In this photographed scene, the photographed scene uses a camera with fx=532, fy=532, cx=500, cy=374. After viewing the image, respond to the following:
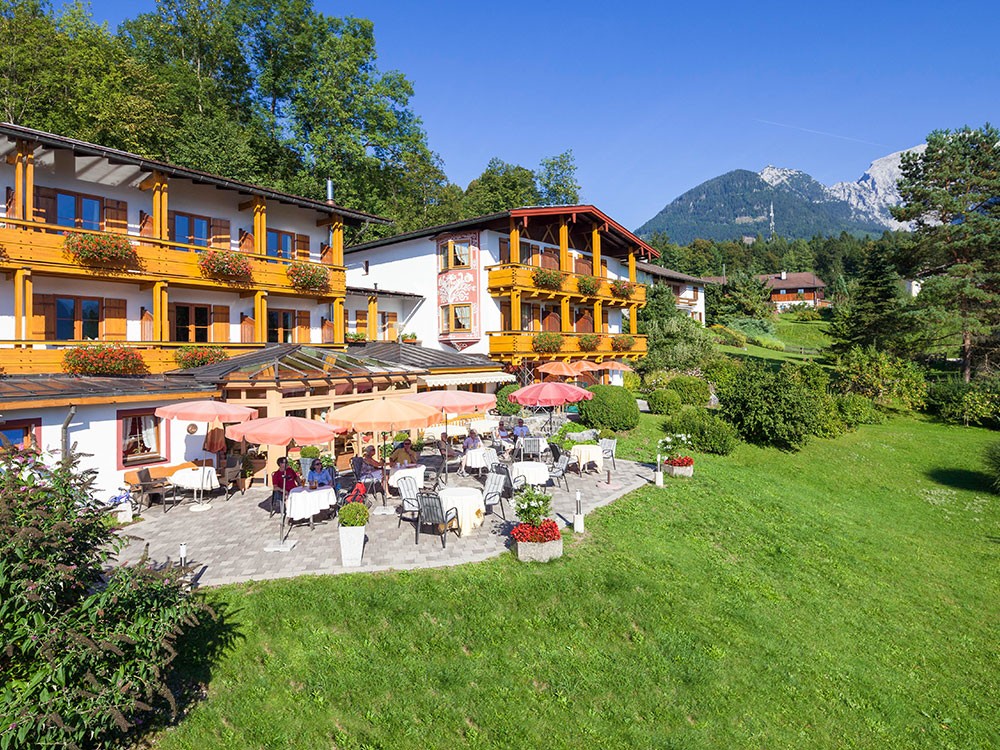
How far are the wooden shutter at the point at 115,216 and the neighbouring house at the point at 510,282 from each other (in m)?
12.0

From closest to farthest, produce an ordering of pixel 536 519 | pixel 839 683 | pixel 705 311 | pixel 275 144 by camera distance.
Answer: pixel 839 683 < pixel 536 519 < pixel 275 144 < pixel 705 311

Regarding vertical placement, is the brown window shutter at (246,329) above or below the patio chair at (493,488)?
above

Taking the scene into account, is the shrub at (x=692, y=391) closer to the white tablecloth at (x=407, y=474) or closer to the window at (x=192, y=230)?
the white tablecloth at (x=407, y=474)

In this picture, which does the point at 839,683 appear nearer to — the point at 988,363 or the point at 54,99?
the point at 988,363

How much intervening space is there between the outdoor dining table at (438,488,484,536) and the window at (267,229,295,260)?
1905 cm

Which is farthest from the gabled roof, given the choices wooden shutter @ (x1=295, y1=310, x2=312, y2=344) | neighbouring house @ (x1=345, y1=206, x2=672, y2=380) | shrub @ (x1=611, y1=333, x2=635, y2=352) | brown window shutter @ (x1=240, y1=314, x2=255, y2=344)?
shrub @ (x1=611, y1=333, x2=635, y2=352)

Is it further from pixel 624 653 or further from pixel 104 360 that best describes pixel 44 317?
pixel 624 653

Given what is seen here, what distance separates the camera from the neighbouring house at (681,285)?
173 ft

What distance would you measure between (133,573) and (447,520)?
6.33 metres

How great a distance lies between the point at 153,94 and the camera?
35094 mm

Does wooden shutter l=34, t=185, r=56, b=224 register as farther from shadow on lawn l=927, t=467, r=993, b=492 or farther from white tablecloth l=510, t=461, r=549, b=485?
shadow on lawn l=927, t=467, r=993, b=492

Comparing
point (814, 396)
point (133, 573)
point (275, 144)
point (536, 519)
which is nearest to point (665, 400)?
point (814, 396)

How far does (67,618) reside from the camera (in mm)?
5027

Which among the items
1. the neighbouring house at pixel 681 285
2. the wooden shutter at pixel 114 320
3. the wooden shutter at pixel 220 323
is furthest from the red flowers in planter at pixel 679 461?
the neighbouring house at pixel 681 285
